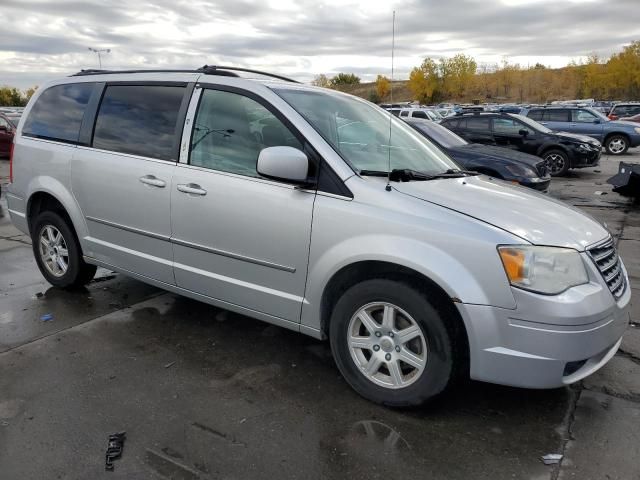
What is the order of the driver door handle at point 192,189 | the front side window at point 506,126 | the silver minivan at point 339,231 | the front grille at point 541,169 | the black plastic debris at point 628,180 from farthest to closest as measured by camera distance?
the front side window at point 506,126 → the black plastic debris at point 628,180 → the front grille at point 541,169 → the driver door handle at point 192,189 → the silver minivan at point 339,231

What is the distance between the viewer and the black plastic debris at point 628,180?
979 cm

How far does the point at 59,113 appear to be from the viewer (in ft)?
15.7

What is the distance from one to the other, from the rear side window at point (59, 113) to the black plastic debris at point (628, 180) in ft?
30.1

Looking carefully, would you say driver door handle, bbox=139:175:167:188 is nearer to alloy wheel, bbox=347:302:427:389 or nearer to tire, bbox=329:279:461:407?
tire, bbox=329:279:461:407

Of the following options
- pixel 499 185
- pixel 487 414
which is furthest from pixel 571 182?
pixel 487 414

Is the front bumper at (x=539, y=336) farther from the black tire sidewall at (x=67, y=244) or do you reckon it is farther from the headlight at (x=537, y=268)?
the black tire sidewall at (x=67, y=244)

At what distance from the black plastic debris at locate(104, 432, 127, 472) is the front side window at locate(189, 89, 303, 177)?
1.68 m

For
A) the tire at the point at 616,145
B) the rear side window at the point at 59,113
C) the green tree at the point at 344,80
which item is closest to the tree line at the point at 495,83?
the green tree at the point at 344,80

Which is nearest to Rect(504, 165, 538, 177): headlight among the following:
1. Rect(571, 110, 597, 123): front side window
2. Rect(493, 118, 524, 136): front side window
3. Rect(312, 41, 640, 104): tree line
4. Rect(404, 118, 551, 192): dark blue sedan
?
Rect(404, 118, 551, 192): dark blue sedan

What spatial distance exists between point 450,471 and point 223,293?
72.3 inches

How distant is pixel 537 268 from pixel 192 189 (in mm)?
2216

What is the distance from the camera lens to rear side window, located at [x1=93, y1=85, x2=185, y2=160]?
391 cm

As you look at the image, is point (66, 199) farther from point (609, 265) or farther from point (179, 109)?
point (609, 265)

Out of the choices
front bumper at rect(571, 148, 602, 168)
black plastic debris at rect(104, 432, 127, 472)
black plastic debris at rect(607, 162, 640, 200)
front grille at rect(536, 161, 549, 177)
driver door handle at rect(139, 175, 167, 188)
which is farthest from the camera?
front bumper at rect(571, 148, 602, 168)
